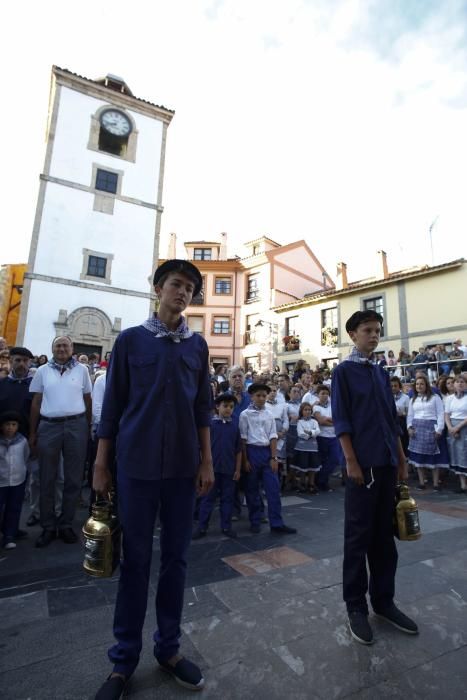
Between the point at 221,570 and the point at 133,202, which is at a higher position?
the point at 133,202

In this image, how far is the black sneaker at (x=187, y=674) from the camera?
1889mm

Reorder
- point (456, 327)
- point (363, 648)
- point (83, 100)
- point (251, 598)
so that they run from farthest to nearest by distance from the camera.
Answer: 1. point (83, 100)
2. point (456, 327)
3. point (251, 598)
4. point (363, 648)

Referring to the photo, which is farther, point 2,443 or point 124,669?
point 2,443

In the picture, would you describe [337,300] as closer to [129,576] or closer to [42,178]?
[42,178]

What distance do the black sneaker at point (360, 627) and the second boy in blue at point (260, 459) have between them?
2096 mm

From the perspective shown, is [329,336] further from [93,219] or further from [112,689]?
[112,689]

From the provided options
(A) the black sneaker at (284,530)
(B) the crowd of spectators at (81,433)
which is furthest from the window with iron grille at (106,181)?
(A) the black sneaker at (284,530)

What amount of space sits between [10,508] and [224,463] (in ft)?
7.97

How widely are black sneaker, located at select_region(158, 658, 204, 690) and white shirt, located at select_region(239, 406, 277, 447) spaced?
125 inches

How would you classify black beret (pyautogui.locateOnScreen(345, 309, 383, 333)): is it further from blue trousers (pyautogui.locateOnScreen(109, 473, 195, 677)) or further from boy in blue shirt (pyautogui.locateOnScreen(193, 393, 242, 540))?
boy in blue shirt (pyautogui.locateOnScreen(193, 393, 242, 540))

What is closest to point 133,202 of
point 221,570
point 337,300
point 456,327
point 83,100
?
point 83,100

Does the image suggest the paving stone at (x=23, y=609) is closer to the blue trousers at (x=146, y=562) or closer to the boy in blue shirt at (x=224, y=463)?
the blue trousers at (x=146, y=562)

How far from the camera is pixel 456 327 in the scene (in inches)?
699

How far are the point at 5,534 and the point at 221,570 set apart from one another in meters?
2.36
